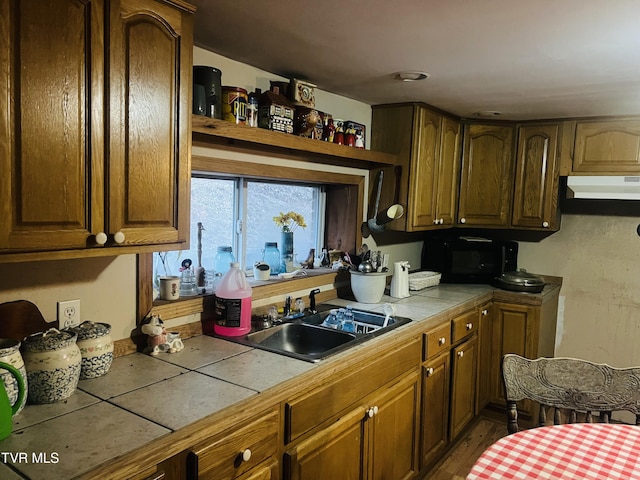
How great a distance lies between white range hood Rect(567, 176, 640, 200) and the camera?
304 centimetres

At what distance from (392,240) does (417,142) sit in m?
0.76

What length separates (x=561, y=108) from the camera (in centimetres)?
297

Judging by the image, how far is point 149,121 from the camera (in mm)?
1484

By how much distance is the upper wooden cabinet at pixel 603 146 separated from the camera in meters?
3.10

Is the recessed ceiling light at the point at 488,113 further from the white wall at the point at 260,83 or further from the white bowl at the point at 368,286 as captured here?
the white bowl at the point at 368,286

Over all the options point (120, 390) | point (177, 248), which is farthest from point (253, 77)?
point (120, 390)

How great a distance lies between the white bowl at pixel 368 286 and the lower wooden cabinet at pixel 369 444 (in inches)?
19.7

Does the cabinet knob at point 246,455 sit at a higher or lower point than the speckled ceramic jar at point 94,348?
lower

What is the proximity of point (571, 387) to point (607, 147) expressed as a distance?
6.53 ft

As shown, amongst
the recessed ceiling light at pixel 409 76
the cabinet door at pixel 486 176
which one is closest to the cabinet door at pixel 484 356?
the cabinet door at pixel 486 176

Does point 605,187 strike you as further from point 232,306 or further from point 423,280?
point 232,306

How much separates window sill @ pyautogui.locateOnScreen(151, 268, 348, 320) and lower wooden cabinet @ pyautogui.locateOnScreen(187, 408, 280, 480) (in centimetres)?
65

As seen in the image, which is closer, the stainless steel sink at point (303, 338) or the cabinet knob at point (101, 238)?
the cabinet knob at point (101, 238)

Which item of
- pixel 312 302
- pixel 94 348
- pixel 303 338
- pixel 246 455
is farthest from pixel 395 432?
pixel 94 348
